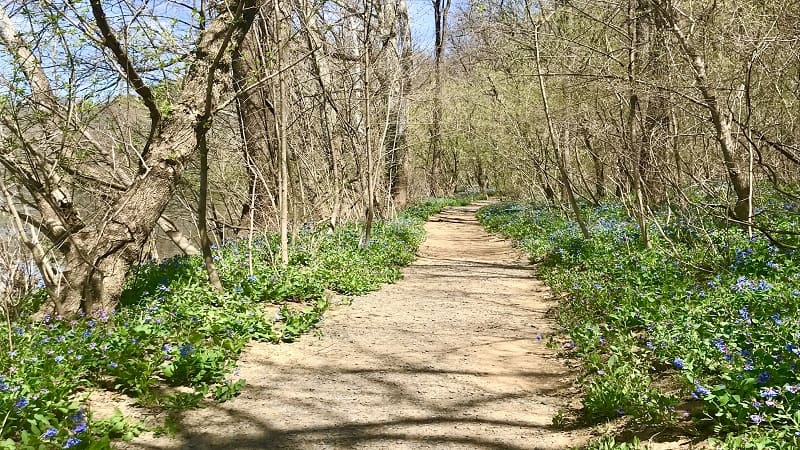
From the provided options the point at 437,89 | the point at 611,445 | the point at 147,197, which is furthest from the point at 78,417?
the point at 437,89

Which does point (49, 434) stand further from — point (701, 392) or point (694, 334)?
point (694, 334)

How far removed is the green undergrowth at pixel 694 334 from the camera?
3.13 m

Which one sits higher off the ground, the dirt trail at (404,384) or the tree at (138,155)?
the tree at (138,155)

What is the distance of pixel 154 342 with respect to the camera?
472 cm

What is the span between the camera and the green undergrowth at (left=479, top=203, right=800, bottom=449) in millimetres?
3133

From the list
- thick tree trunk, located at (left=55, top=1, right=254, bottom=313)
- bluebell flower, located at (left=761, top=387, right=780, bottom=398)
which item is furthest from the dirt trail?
thick tree trunk, located at (left=55, top=1, right=254, bottom=313)

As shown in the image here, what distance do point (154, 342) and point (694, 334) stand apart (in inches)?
163

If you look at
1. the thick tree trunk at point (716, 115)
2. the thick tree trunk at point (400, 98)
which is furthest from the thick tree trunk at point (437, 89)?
the thick tree trunk at point (716, 115)

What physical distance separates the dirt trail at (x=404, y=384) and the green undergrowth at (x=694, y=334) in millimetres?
421

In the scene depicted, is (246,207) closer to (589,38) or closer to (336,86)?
(336,86)

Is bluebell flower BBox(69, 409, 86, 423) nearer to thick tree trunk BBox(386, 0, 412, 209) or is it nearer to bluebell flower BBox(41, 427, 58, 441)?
bluebell flower BBox(41, 427, 58, 441)

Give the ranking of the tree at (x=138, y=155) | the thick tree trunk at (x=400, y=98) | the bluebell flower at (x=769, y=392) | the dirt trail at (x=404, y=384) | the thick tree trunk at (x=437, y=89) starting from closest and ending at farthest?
1. the bluebell flower at (x=769, y=392)
2. the dirt trail at (x=404, y=384)
3. the tree at (x=138, y=155)
4. the thick tree trunk at (x=400, y=98)
5. the thick tree trunk at (x=437, y=89)

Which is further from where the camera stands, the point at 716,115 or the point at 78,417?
the point at 716,115

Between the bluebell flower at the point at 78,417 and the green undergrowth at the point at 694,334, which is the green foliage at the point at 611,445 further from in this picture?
the bluebell flower at the point at 78,417
